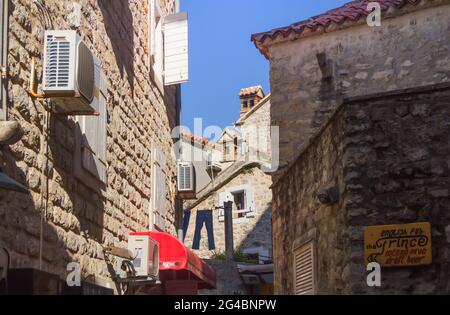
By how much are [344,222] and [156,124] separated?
5617mm

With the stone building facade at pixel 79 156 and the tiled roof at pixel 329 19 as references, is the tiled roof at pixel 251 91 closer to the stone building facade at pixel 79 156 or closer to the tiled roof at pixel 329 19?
the stone building facade at pixel 79 156

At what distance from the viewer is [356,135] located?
21.2ft

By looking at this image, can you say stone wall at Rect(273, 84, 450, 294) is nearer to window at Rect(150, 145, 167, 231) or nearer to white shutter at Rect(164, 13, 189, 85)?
window at Rect(150, 145, 167, 231)

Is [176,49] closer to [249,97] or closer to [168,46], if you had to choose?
[168,46]

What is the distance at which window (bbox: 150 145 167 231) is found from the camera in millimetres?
10664

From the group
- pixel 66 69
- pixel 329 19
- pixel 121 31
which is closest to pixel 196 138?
pixel 329 19

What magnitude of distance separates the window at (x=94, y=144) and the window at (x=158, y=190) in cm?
242

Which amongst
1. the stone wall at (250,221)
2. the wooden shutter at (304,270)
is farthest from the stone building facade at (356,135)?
the stone wall at (250,221)

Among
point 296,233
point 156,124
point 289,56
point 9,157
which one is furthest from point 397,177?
point 156,124

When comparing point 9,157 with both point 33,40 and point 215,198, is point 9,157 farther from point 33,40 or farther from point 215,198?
point 215,198

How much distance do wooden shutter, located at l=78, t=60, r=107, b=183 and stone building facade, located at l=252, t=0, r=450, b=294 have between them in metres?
2.28

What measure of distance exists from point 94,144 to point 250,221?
19.9m

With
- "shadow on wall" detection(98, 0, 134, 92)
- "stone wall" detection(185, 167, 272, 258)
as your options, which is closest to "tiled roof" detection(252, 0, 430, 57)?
"shadow on wall" detection(98, 0, 134, 92)

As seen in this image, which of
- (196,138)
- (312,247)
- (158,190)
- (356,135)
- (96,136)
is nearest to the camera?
(356,135)
